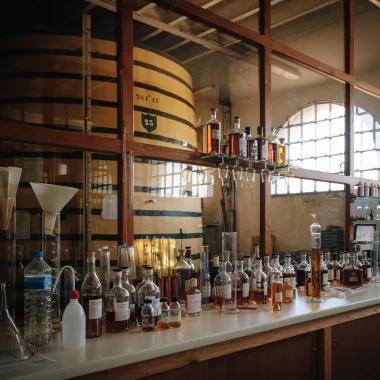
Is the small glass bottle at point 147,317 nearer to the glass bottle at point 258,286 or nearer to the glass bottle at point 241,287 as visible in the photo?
the glass bottle at point 241,287

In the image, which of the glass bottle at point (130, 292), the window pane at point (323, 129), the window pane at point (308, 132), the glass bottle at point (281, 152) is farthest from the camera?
the window pane at point (308, 132)

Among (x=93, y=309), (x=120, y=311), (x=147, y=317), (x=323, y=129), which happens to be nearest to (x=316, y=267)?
(x=147, y=317)

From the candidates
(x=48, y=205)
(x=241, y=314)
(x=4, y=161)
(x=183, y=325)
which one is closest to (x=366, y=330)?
(x=241, y=314)

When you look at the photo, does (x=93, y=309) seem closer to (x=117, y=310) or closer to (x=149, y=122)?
Answer: (x=117, y=310)

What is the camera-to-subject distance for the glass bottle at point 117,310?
1703 millimetres

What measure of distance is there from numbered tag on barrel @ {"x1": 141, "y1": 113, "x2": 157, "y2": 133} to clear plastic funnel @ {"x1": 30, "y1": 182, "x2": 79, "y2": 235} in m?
0.89

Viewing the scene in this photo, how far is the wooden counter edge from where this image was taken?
1419mm

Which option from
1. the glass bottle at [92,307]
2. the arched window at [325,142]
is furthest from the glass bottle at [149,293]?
the arched window at [325,142]

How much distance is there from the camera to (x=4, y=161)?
212cm

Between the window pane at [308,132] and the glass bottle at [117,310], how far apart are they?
4374 mm

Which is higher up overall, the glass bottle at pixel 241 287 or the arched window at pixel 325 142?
the arched window at pixel 325 142

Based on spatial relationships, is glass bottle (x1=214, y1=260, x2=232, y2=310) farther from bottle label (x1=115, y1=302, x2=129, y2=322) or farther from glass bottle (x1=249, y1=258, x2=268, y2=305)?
bottle label (x1=115, y1=302, x2=129, y2=322)

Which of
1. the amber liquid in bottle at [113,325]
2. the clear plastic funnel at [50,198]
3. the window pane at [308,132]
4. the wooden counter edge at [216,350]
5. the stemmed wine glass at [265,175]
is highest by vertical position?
the window pane at [308,132]

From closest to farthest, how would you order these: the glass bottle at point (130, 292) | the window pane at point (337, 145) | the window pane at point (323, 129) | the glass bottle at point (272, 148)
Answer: the glass bottle at point (130, 292) < the glass bottle at point (272, 148) < the window pane at point (337, 145) < the window pane at point (323, 129)
